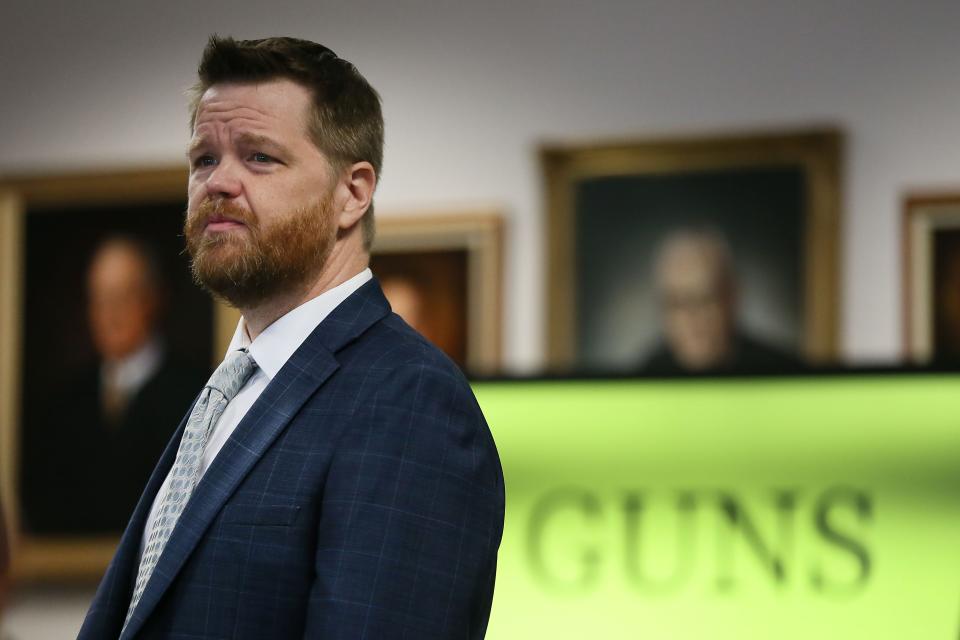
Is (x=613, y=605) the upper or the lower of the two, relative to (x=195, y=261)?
lower

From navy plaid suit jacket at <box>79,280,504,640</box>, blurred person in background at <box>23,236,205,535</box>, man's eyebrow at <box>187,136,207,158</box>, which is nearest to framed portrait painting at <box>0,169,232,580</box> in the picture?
blurred person in background at <box>23,236,205,535</box>

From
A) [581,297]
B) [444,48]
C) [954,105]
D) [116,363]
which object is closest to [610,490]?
[581,297]

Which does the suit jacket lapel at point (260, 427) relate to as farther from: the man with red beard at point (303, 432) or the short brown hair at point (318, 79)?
the short brown hair at point (318, 79)

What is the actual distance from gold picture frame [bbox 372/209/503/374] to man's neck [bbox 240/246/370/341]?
85.9 inches

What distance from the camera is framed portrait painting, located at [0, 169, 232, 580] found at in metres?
4.34

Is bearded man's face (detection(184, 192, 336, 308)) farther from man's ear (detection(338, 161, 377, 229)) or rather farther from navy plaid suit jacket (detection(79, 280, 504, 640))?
navy plaid suit jacket (detection(79, 280, 504, 640))

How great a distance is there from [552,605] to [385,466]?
1374 mm

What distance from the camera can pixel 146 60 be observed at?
14.8 ft

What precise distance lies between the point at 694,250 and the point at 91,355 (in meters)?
2.04

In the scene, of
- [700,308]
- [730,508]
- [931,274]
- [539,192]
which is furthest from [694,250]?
[730,508]

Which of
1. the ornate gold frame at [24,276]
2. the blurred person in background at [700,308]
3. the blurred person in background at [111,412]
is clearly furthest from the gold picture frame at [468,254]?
the blurred person in background at [111,412]

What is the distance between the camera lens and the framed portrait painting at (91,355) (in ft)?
14.3

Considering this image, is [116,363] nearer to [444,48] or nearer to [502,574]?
[444,48]

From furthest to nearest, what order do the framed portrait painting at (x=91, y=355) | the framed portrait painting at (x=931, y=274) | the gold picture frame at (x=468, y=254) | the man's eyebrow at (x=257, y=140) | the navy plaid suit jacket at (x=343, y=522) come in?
the framed portrait painting at (x=91, y=355), the gold picture frame at (x=468, y=254), the framed portrait painting at (x=931, y=274), the man's eyebrow at (x=257, y=140), the navy plaid suit jacket at (x=343, y=522)
